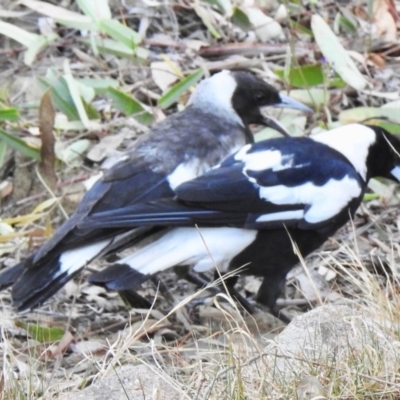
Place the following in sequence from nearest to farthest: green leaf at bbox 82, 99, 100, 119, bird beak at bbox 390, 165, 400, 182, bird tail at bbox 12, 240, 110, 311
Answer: bird tail at bbox 12, 240, 110, 311, bird beak at bbox 390, 165, 400, 182, green leaf at bbox 82, 99, 100, 119

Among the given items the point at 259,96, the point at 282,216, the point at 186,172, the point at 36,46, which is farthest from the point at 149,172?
the point at 36,46

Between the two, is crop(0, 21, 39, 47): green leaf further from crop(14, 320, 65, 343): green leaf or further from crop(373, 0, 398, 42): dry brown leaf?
crop(14, 320, 65, 343): green leaf

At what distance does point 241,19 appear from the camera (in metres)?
6.08

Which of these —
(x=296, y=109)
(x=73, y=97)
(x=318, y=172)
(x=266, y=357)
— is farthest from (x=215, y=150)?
(x=266, y=357)

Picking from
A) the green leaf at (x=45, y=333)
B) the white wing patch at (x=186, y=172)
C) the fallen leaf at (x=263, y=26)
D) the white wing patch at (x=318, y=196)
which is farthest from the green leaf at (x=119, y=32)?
the green leaf at (x=45, y=333)

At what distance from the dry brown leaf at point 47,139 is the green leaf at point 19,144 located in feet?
0.15

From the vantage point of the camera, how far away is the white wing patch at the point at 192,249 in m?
4.07

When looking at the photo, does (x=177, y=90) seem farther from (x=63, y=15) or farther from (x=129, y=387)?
(x=129, y=387)

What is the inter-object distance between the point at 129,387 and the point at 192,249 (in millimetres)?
1128

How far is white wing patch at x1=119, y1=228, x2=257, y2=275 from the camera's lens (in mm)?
4070

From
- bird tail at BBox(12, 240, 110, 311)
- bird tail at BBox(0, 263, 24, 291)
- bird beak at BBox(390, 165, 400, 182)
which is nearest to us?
bird tail at BBox(12, 240, 110, 311)

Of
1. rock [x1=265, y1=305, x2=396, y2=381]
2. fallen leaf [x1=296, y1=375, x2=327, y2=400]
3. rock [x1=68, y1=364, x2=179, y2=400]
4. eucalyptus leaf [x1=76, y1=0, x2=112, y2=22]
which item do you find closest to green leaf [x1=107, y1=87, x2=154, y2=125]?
eucalyptus leaf [x1=76, y1=0, x2=112, y2=22]

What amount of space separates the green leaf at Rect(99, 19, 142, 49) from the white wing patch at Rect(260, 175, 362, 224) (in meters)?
1.77

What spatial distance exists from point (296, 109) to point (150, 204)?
1.34 m
